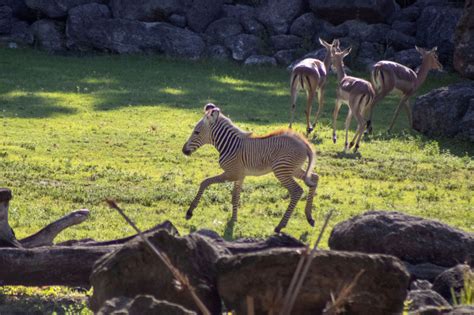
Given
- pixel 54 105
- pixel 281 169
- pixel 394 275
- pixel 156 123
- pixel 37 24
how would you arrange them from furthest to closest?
pixel 37 24, pixel 54 105, pixel 156 123, pixel 281 169, pixel 394 275

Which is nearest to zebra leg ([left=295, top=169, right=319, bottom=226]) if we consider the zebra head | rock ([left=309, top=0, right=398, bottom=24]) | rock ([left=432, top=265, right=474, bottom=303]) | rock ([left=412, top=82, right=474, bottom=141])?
the zebra head

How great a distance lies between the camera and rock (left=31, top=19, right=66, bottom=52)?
28453mm

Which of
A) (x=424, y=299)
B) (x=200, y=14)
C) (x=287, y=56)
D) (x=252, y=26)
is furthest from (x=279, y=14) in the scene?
(x=424, y=299)

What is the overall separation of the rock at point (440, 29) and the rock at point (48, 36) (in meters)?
9.57

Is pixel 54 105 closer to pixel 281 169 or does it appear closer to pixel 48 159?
pixel 48 159

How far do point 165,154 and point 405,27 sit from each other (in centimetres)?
1324

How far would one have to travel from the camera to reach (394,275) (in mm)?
7121

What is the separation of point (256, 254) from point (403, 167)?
10.2 meters

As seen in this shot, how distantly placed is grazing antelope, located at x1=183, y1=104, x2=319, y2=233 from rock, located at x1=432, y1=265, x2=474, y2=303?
4.15m

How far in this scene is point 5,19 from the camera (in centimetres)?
2877

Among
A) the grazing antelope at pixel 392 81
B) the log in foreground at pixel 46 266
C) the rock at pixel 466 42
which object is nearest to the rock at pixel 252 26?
the grazing antelope at pixel 392 81

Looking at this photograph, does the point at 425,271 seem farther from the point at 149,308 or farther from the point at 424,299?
the point at 149,308

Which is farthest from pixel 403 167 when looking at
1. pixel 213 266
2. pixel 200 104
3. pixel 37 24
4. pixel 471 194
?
pixel 37 24

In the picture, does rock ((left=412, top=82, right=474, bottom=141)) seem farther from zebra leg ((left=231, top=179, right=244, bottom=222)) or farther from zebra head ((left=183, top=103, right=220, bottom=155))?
zebra head ((left=183, top=103, right=220, bottom=155))
